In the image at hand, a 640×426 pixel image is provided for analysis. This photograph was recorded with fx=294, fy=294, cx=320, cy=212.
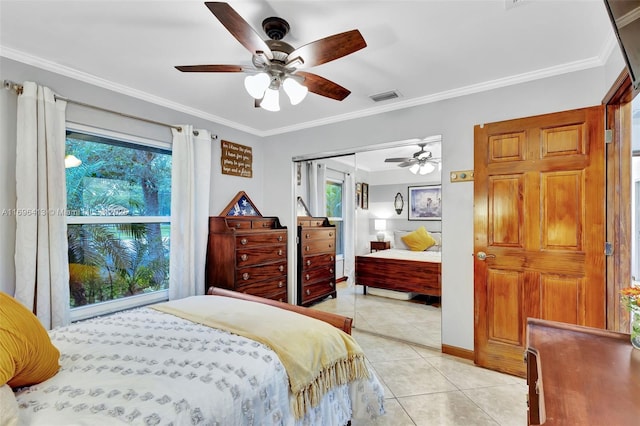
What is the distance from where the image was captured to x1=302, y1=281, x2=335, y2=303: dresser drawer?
3.88 meters

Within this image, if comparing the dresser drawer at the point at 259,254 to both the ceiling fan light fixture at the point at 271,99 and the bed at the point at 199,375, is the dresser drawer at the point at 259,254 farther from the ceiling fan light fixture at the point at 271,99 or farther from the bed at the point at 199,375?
the ceiling fan light fixture at the point at 271,99

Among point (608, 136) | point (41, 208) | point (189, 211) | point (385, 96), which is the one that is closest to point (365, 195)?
point (385, 96)

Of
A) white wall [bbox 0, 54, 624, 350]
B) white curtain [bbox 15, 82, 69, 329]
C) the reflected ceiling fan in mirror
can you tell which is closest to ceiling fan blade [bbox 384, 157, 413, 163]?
the reflected ceiling fan in mirror

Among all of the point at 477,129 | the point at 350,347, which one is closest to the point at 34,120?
the point at 350,347

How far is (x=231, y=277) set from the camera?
3.06m

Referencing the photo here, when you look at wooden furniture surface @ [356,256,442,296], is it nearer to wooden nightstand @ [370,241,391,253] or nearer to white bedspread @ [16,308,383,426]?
wooden nightstand @ [370,241,391,253]

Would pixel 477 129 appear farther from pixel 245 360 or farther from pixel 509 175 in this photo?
pixel 245 360

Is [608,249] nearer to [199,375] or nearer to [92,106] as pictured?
[199,375]

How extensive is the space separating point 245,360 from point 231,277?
1885 mm

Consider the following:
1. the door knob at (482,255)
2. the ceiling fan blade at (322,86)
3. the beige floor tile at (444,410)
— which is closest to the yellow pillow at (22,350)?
the ceiling fan blade at (322,86)

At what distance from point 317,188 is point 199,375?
2.96 m

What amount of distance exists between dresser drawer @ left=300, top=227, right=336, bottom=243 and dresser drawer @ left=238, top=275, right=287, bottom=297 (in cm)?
57

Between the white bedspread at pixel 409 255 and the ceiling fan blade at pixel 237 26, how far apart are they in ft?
7.58

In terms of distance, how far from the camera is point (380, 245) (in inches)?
133
